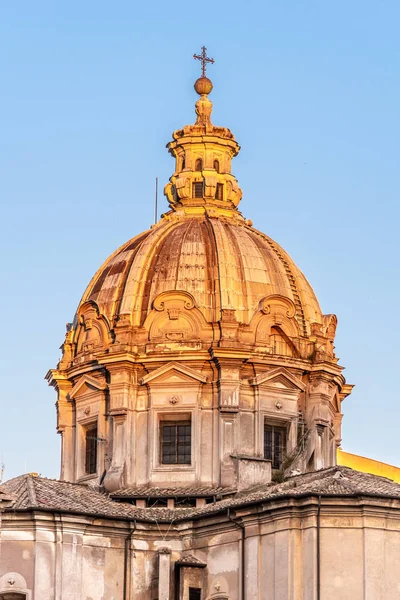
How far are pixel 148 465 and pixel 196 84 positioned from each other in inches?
684

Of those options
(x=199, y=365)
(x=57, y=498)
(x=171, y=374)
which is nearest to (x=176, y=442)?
(x=171, y=374)

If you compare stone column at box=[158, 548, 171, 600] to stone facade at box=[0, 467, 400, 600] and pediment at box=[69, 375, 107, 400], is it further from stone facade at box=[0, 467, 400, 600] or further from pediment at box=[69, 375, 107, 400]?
pediment at box=[69, 375, 107, 400]

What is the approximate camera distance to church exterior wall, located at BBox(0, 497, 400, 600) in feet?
202

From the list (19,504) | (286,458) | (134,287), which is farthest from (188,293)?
(19,504)

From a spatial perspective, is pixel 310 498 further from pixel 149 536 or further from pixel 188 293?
pixel 188 293

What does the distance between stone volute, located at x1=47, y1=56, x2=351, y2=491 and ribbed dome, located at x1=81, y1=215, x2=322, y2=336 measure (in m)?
0.05

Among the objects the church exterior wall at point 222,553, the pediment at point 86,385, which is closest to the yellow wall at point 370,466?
the pediment at point 86,385

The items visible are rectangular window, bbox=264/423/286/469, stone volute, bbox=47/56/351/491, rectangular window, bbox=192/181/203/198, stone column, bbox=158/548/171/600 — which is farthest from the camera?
rectangular window, bbox=192/181/203/198

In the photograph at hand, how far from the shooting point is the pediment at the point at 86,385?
2943 inches

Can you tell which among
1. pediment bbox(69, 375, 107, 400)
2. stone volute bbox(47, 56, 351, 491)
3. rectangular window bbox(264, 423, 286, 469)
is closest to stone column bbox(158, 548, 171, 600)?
stone volute bbox(47, 56, 351, 491)

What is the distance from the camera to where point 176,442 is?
72625 millimetres

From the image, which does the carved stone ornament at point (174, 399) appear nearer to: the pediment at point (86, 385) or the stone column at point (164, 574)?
the pediment at point (86, 385)

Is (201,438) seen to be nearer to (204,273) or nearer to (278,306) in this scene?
(278,306)

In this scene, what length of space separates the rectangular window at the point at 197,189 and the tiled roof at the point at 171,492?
13.3 metres
